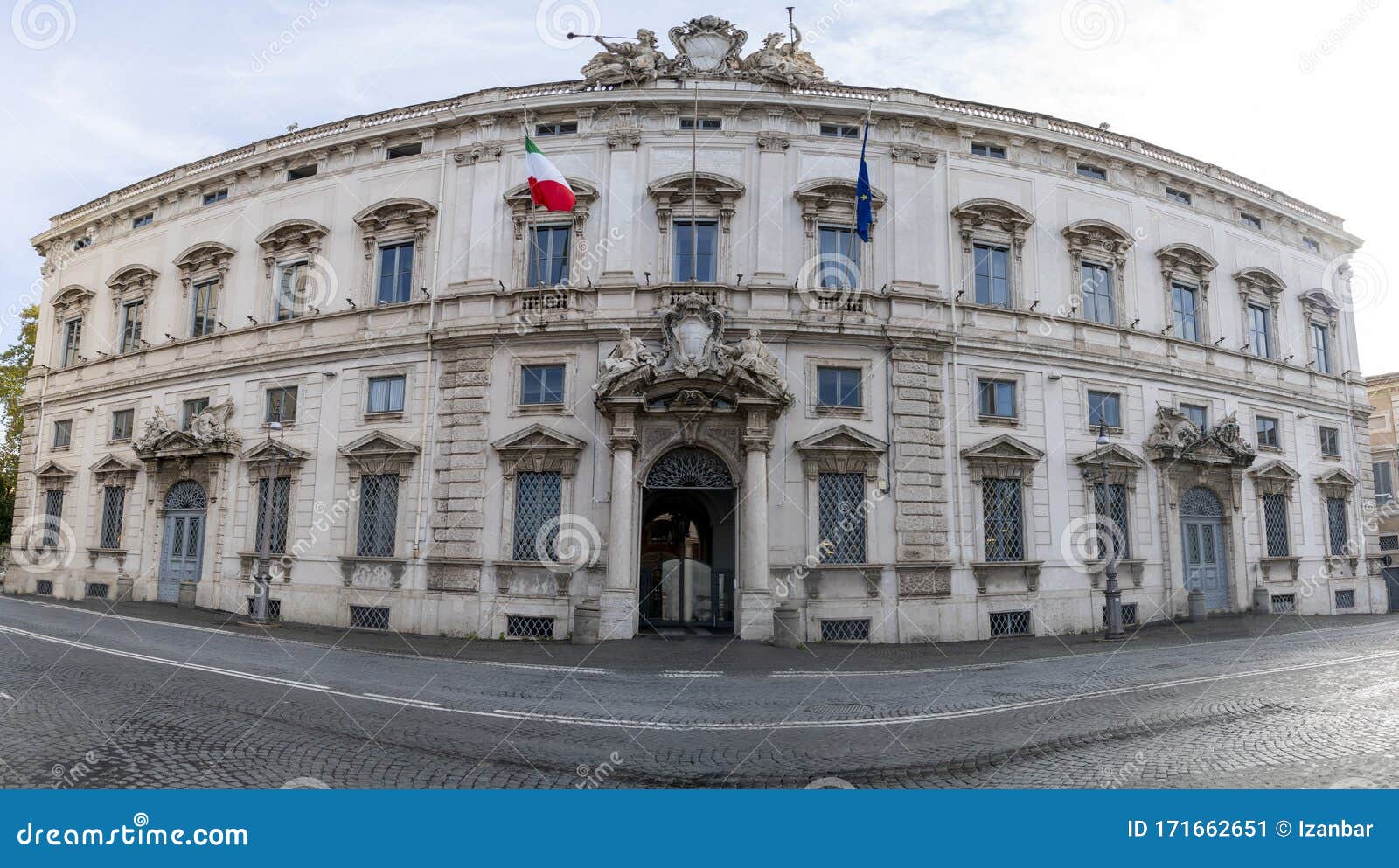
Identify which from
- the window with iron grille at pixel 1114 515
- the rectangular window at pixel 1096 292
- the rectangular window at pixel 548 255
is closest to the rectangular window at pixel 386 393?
the rectangular window at pixel 548 255

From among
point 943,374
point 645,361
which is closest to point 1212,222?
point 943,374

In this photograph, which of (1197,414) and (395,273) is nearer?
(395,273)

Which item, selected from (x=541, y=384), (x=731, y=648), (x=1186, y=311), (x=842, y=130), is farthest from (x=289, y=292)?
(x=1186, y=311)

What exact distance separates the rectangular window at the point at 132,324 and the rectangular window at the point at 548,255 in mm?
15960

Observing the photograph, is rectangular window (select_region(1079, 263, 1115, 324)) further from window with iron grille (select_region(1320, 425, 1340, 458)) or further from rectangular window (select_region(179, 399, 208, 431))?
rectangular window (select_region(179, 399, 208, 431))

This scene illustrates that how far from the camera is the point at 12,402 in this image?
35469 millimetres

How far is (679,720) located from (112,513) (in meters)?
26.2

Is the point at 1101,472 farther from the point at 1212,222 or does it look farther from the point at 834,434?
the point at 1212,222

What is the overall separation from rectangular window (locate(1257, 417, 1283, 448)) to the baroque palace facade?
0.32 ft

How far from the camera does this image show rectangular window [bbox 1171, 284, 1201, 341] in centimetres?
2467

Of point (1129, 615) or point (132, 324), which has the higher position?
point (132, 324)

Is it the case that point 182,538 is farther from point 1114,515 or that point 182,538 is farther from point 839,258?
point 1114,515

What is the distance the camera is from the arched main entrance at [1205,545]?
77.0 ft

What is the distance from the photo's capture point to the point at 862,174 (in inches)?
733
